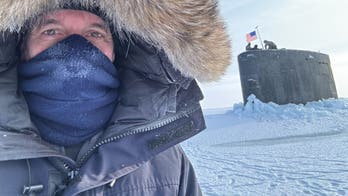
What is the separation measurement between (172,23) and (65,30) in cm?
45

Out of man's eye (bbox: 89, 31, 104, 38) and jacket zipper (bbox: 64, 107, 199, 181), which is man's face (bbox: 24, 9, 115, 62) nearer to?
man's eye (bbox: 89, 31, 104, 38)

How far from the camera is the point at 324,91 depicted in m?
11.6

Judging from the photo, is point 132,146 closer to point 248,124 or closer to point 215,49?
point 215,49

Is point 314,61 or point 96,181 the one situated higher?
point 314,61

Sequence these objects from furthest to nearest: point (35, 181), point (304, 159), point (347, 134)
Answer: point (347, 134), point (304, 159), point (35, 181)

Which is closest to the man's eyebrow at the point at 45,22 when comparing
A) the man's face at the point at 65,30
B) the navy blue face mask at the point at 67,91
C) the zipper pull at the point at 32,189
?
the man's face at the point at 65,30

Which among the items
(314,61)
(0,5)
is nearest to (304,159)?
(0,5)

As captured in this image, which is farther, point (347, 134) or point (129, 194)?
point (347, 134)

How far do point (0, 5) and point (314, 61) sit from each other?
38.3ft

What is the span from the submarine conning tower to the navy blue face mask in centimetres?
1021

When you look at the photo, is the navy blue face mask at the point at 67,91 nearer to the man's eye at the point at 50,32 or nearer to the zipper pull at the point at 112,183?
the man's eye at the point at 50,32

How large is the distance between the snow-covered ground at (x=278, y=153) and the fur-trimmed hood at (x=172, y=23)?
2298 mm

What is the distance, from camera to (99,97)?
1.31 meters

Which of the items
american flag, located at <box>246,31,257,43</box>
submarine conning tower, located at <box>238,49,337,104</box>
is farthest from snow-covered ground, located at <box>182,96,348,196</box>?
american flag, located at <box>246,31,257,43</box>
